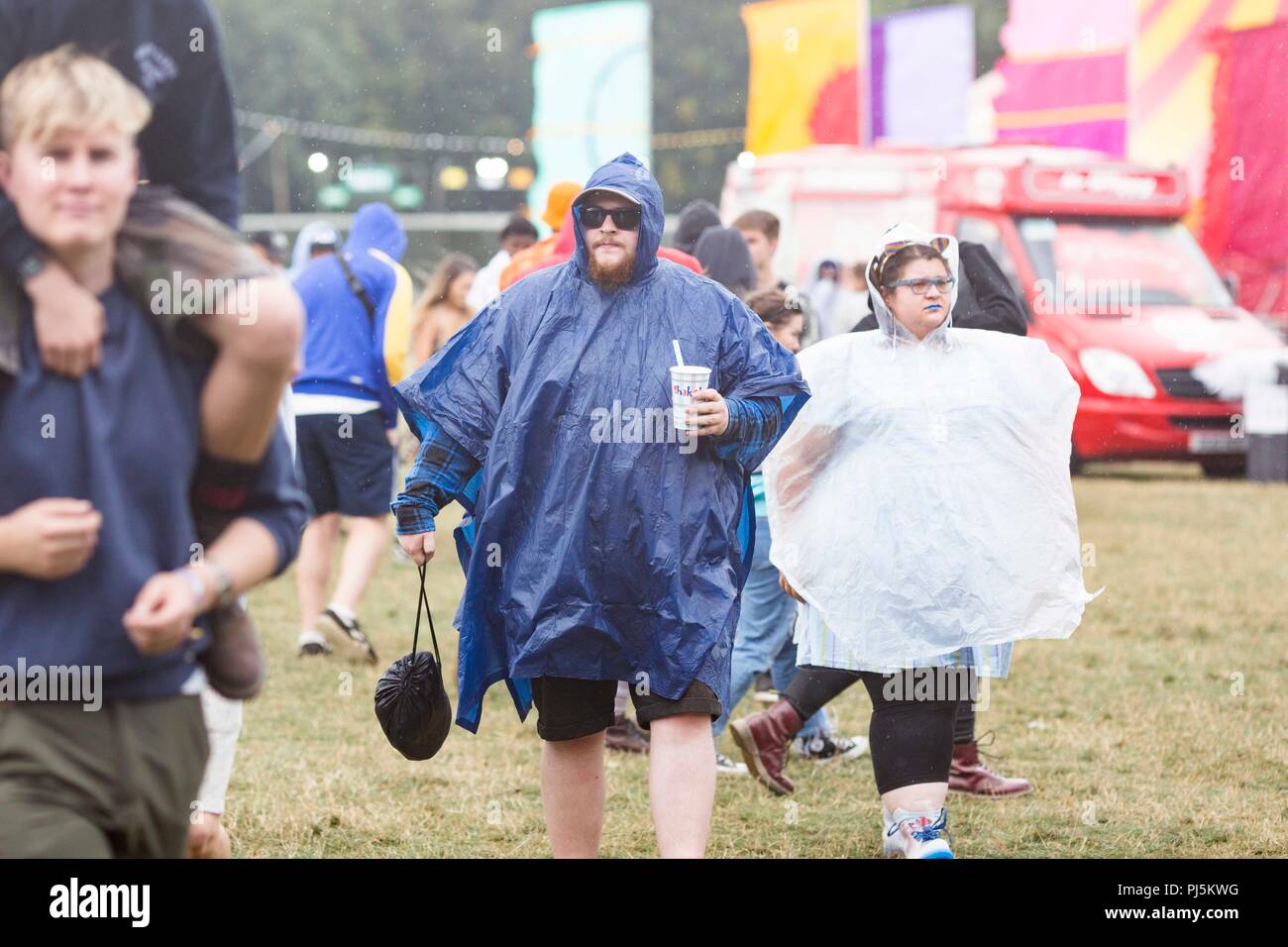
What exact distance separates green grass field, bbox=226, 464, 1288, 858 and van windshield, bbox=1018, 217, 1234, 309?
7674 millimetres

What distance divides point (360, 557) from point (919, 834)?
13.2ft

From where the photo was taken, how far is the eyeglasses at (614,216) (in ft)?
14.5

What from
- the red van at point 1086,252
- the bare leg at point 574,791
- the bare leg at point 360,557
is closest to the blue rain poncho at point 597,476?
the bare leg at point 574,791

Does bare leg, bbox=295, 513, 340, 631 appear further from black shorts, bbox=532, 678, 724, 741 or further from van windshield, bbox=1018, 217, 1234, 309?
van windshield, bbox=1018, 217, 1234, 309

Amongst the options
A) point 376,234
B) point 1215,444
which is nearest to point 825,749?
point 376,234

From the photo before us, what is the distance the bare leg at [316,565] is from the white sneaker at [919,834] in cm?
396

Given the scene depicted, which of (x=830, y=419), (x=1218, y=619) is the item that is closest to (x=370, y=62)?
(x=1218, y=619)

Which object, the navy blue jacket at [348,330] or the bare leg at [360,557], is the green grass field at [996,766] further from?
the navy blue jacket at [348,330]

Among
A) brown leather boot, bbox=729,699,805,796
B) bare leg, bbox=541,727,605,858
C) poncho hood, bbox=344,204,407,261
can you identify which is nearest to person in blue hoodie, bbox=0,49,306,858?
bare leg, bbox=541,727,605,858

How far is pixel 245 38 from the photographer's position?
176 feet

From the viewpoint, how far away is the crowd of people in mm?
2641

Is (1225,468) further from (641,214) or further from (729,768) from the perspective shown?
(641,214)

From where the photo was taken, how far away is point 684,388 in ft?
13.9

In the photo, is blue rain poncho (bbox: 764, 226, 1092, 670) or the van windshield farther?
the van windshield
